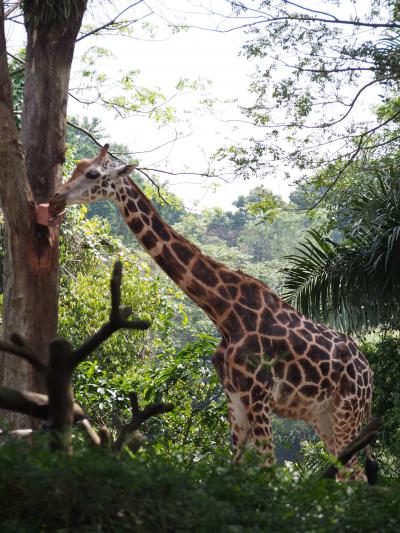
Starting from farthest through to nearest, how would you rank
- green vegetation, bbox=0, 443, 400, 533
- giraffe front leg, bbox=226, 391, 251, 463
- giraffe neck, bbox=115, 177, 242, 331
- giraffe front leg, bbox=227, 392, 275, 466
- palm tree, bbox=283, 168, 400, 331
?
palm tree, bbox=283, 168, 400, 331 → giraffe neck, bbox=115, 177, 242, 331 → giraffe front leg, bbox=226, 391, 251, 463 → giraffe front leg, bbox=227, 392, 275, 466 → green vegetation, bbox=0, 443, 400, 533

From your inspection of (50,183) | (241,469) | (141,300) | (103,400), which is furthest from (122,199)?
(141,300)

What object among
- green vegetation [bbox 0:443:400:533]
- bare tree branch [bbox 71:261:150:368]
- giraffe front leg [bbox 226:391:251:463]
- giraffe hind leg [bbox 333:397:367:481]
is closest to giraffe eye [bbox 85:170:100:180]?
giraffe front leg [bbox 226:391:251:463]

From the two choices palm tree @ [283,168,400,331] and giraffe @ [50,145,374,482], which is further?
palm tree @ [283,168,400,331]

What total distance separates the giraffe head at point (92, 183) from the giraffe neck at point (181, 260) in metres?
0.12

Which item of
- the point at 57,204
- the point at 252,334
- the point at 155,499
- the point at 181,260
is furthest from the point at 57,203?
the point at 155,499

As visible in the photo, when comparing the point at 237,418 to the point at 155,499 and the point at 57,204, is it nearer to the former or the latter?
the point at 57,204

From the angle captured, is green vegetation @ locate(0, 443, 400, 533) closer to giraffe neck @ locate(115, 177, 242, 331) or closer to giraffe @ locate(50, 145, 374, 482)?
giraffe @ locate(50, 145, 374, 482)

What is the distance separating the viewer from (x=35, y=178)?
8820mm

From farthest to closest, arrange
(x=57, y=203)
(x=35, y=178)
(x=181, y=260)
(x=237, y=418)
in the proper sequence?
1. (x=35, y=178)
2. (x=57, y=203)
3. (x=181, y=260)
4. (x=237, y=418)

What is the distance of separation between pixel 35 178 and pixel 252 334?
Result: 8.60 feet

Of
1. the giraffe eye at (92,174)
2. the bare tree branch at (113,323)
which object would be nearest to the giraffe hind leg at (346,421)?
the giraffe eye at (92,174)

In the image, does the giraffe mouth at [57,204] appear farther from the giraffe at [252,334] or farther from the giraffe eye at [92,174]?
the giraffe eye at [92,174]

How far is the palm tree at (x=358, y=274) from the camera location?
11.5 meters

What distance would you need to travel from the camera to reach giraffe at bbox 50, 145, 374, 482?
7.70 metres
